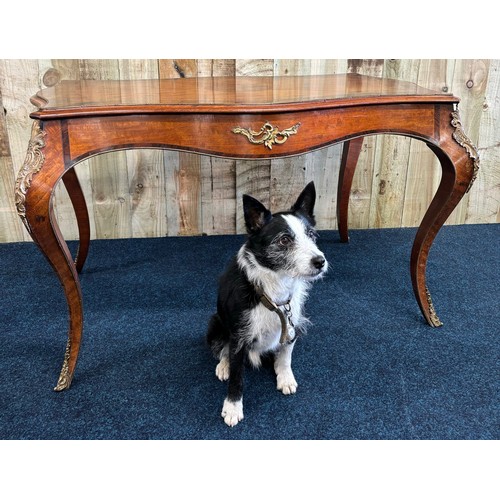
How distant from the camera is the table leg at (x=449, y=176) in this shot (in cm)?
154

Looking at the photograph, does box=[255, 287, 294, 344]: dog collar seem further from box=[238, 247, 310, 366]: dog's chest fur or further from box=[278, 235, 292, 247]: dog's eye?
box=[278, 235, 292, 247]: dog's eye

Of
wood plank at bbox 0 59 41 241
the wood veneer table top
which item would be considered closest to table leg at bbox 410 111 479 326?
the wood veneer table top

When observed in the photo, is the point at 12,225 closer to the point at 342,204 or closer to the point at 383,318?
the point at 342,204

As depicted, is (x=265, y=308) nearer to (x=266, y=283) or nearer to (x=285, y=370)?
(x=266, y=283)

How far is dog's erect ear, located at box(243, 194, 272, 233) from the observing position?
1.30m

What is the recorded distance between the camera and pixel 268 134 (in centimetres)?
137

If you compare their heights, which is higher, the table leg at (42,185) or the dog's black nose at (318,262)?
the table leg at (42,185)

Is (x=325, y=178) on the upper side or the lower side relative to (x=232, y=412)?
upper

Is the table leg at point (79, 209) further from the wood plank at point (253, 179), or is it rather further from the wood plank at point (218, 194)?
the wood plank at point (253, 179)

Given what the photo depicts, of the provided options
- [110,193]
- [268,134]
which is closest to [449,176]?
[268,134]

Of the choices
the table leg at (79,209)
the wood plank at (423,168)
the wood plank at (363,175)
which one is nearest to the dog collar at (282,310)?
the table leg at (79,209)

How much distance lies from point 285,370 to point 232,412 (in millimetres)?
231

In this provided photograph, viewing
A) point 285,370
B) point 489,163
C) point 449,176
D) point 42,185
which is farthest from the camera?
point 489,163

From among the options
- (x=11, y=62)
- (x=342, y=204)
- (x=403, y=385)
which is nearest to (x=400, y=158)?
(x=342, y=204)
